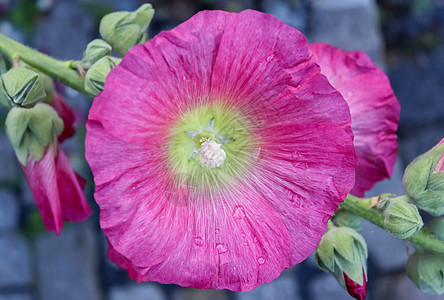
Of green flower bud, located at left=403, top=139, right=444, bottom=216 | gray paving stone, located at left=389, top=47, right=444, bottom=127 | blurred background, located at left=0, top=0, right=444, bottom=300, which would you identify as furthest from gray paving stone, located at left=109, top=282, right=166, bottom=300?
green flower bud, located at left=403, top=139, right=444, bottom=216

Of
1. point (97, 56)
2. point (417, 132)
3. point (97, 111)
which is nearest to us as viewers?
point (97, 111)

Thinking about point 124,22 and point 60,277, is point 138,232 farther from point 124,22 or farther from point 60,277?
point 60,277

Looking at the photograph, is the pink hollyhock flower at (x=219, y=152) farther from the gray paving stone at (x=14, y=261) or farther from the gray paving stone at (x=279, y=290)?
the gray paving stone at (x=14, y=261)

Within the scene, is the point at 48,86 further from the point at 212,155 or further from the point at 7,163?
the point at 7,163

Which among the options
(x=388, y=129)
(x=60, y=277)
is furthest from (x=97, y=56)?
(x=60, y=277)

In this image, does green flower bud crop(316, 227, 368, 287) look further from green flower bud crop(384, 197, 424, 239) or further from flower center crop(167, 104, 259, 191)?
flower center crop(167, 104, 259, 191)

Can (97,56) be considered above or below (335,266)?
above
